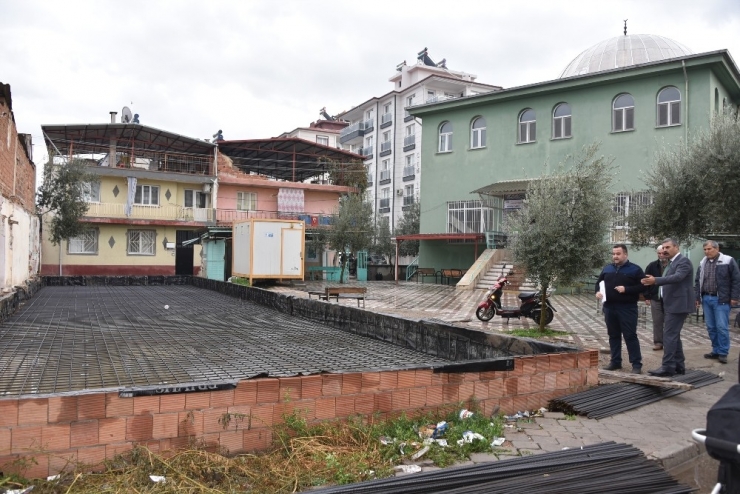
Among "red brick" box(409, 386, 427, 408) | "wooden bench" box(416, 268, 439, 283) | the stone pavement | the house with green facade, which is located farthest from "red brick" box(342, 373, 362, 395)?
"wooden bench" box(416, 268, 439, 283)

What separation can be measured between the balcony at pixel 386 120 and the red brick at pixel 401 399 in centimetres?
4530

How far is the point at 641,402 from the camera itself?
5.05 m

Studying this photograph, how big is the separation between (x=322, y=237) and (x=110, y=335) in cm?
1999

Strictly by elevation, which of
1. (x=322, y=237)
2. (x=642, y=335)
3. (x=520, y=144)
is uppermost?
(x=520, y=144)

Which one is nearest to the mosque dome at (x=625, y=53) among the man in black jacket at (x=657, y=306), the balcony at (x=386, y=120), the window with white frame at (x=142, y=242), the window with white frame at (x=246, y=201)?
the window with white frame at (x=246, y=201)

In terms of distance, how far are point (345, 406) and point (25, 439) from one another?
1.93 metres

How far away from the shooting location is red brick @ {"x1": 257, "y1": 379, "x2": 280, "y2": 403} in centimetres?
362

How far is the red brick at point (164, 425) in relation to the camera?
3.30 metres

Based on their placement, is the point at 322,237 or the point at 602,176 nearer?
the point at 602,176

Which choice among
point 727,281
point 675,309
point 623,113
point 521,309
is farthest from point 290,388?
point 623,113

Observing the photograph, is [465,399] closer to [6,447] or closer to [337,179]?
[6,447]

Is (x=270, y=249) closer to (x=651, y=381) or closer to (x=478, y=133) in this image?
(x=478, y=133)

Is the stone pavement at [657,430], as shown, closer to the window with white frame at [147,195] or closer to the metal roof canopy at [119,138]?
the metal roof canopy at [119,138]

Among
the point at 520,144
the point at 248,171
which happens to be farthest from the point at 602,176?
the point at 248,171
